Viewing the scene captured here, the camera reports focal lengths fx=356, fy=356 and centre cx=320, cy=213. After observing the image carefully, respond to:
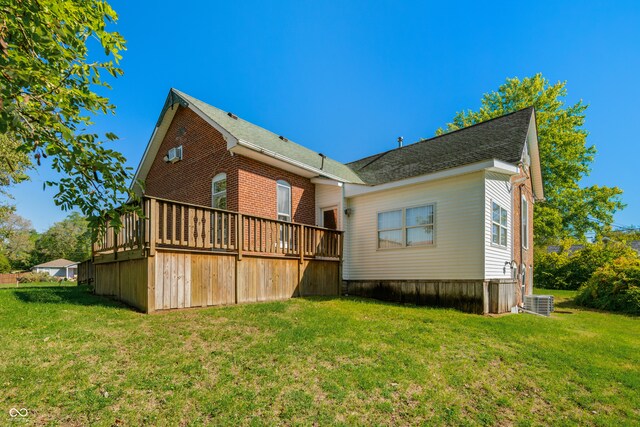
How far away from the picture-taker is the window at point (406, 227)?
1118 centimetres

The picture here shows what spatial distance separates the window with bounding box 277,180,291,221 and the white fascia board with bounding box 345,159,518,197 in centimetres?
234

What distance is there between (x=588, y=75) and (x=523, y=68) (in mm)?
14532

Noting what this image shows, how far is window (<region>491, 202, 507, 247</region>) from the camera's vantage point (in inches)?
428

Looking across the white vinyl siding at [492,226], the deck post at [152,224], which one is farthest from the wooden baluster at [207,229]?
the white vinyl siding at [492,226]

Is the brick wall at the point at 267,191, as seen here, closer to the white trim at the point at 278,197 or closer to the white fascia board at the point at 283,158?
the white trim at the point at 278,197

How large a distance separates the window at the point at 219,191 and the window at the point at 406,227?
5.35 m

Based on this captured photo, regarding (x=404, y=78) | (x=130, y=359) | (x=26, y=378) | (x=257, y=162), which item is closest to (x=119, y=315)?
(x=130, y=359)

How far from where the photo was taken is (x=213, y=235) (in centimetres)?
862

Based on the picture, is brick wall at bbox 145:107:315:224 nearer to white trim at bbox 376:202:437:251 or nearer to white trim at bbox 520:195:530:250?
white trim at bbox 376:202:437:251

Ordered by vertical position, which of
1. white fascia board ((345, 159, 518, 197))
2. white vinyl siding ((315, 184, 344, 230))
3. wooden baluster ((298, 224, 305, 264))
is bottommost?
wooden baluster ((298, 224, 305, 264))

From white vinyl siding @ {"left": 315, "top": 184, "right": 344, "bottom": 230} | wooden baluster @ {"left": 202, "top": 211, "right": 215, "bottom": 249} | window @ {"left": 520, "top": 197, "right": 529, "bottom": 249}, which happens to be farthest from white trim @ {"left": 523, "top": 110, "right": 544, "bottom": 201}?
wooden baluster @ {"left": 202, "top": 211, "right": 215, "bottom": 249}

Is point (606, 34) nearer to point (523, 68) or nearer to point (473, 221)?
point (473, 221)

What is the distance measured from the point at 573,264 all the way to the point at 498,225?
14537 millimetres

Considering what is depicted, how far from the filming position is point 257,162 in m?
11.9
